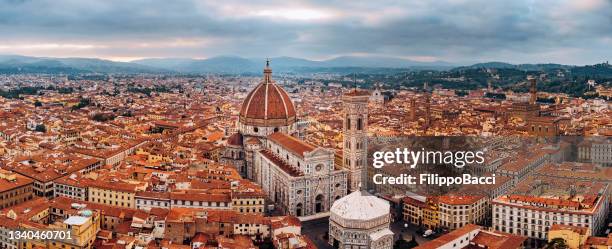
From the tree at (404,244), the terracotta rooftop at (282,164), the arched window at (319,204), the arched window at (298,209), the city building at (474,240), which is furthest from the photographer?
the arched window at (319,204)

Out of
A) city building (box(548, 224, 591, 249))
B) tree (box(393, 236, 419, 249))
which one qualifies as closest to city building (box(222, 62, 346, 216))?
tree (box(393, 236, 419, 249))

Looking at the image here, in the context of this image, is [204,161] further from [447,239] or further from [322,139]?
[447,239]

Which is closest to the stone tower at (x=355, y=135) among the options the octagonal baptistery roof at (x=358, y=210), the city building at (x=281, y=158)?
the city building at (x=281, y=158)

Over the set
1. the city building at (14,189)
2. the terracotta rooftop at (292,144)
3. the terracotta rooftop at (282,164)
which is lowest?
the city building at (14,189)

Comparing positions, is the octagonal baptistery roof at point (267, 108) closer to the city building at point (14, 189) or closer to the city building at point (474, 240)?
the city building at point (14, 189)

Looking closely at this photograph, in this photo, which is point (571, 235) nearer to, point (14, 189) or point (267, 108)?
point (267, 108)

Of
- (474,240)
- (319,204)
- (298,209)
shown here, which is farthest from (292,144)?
(474,240)

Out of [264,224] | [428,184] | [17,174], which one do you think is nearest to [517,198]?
[428,184]
